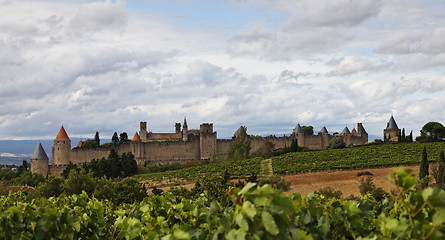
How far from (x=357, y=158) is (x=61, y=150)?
3480 cm

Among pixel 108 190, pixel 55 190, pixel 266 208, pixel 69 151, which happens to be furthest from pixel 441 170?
pixel 69 151

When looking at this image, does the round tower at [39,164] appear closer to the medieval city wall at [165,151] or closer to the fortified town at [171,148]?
the fortified town at [171,148]

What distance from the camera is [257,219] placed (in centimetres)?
274

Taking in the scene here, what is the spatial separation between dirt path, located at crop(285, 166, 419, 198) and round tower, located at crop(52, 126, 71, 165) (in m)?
33.0

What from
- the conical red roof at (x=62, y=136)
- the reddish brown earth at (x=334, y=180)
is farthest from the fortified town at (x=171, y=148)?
the reddish brown earth at (x=334, y=180)

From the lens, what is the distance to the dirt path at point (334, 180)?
3060 cm

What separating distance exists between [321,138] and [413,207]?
6751 centimetres

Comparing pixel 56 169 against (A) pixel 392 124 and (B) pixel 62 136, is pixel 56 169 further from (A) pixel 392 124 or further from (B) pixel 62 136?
(A) pixel 392 124

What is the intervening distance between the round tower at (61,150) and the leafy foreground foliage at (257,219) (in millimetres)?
56045

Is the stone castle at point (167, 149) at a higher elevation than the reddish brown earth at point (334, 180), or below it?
higher

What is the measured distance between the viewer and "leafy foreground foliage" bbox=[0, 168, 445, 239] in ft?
8.81

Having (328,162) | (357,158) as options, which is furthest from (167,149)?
(357,158)

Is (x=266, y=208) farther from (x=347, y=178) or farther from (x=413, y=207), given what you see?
(x=347, y=178)

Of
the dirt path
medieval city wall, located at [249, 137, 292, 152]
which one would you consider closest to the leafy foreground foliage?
the dirt path
